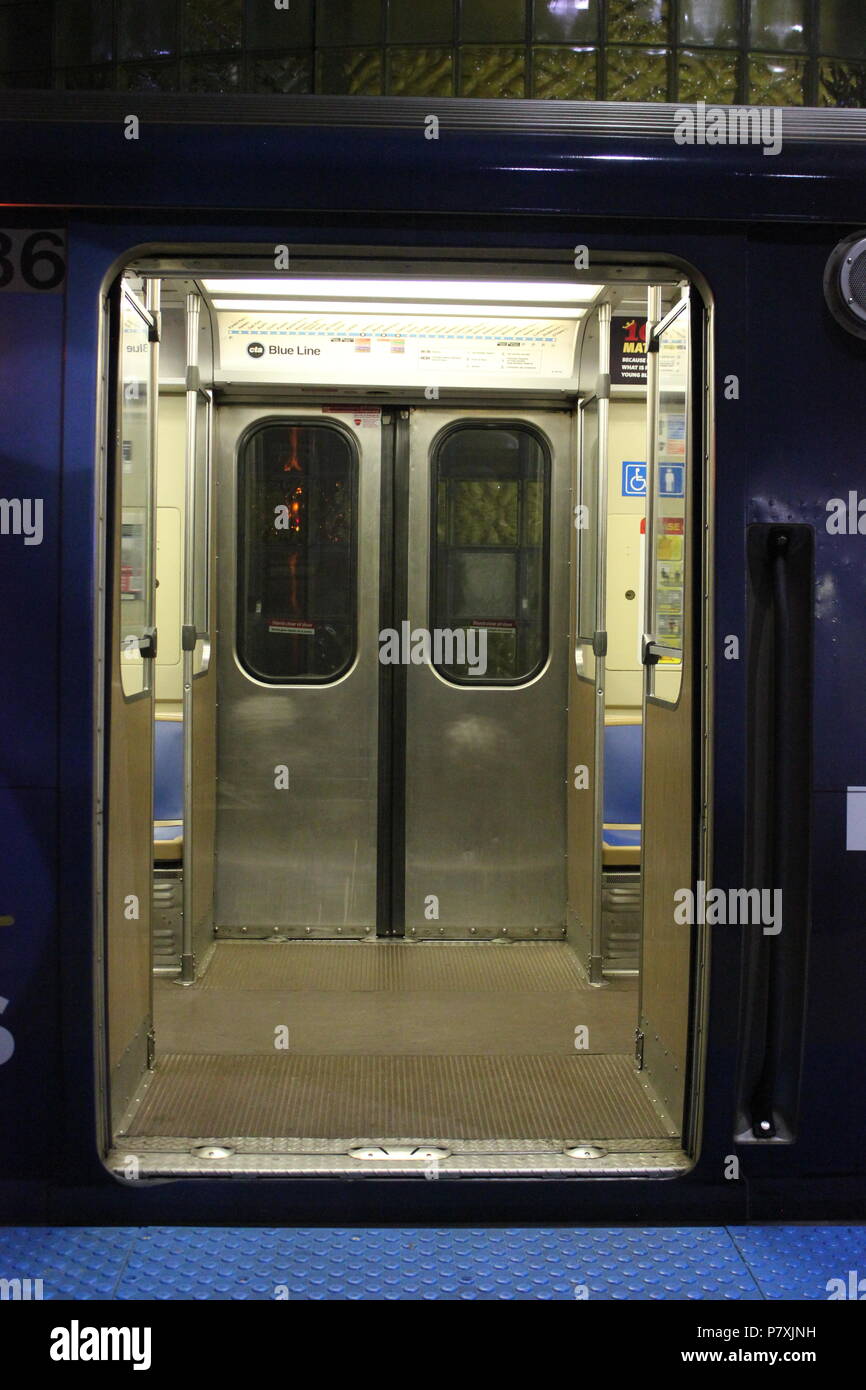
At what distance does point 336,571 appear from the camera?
18.7 feet

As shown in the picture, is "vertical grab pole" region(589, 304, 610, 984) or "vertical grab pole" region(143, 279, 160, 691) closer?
"vertical grab pole" region(143, 279, 160, 691)

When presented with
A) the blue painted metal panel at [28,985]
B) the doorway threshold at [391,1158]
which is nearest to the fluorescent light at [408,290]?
the blue painted metal panel at [28,985]

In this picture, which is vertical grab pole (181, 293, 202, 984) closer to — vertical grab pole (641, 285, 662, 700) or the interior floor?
the interior floor

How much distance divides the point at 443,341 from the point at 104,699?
299 centimetres

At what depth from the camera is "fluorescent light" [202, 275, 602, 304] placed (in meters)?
4.87

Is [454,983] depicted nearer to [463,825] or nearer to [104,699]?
[463,825]

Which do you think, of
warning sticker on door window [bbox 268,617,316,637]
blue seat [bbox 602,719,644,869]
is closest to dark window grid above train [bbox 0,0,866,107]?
warning sticker on door window [bbox 268,617,316,637]

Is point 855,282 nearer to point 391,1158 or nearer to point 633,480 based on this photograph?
point 391,1158

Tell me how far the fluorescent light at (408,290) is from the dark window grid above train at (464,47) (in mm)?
2017

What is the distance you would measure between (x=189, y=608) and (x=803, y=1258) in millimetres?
3301

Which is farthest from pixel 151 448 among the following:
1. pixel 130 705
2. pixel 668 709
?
pixel 668 709

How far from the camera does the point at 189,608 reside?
203 inches

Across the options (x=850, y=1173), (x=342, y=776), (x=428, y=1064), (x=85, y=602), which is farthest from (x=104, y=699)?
(x=342, y=776)

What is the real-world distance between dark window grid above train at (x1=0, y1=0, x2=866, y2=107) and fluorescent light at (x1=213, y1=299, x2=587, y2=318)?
6.17 feet
